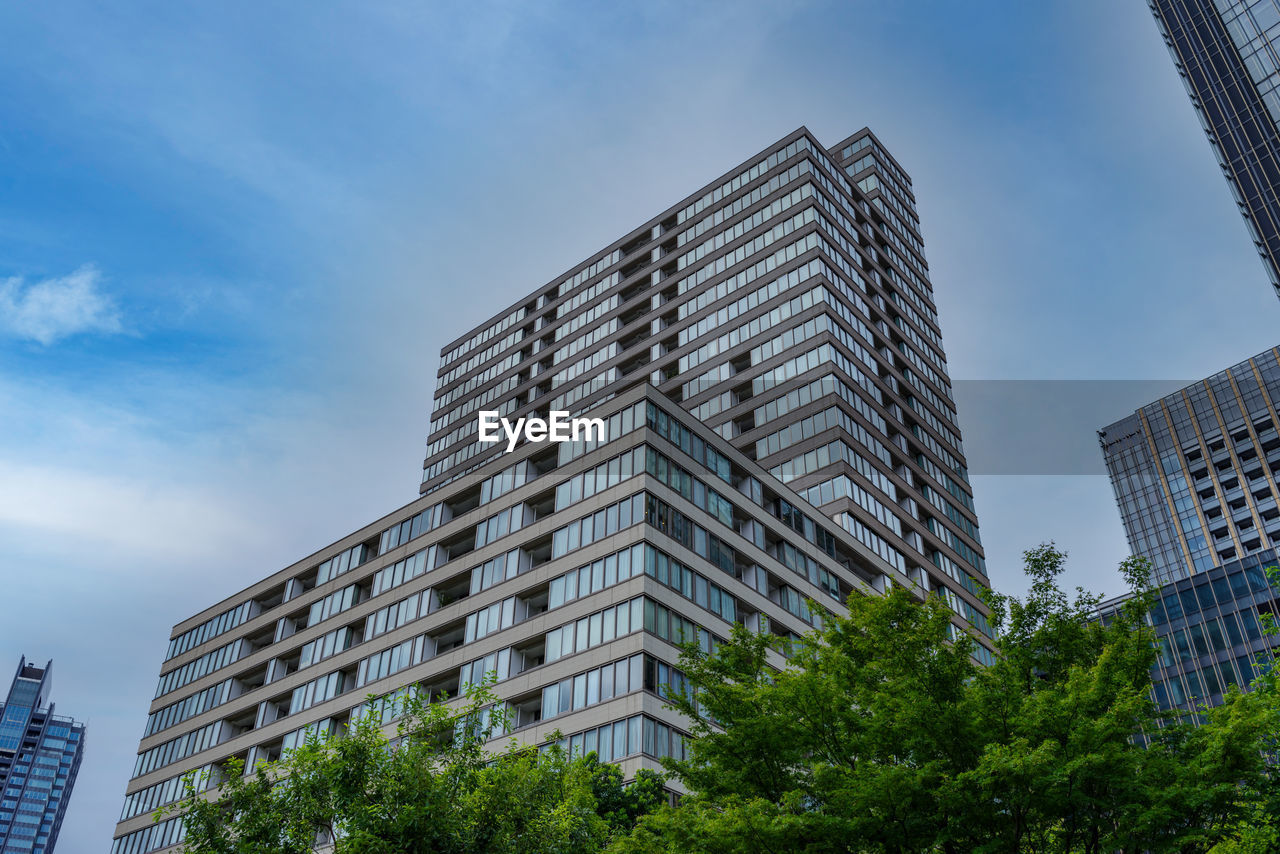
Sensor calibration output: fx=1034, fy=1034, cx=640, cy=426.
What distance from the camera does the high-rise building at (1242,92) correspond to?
105 meters

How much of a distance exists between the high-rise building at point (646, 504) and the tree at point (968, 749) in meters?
8.51

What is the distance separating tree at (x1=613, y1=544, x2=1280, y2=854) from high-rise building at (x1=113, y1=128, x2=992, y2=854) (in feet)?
27.9

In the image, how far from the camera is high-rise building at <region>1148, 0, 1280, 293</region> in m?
105

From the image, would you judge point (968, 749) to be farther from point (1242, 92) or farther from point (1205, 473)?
point (1205, 473)


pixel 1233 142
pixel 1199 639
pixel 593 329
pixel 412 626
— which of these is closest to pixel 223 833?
pixel 412 626

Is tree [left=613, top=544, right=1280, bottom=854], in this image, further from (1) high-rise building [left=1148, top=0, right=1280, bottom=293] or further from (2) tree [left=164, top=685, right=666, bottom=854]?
(1) high-rise building [left=1148, top=0, right=1280, bottom=293]

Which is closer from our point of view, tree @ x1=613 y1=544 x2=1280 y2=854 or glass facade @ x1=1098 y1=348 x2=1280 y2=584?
tree @ x1=613 y1=544 x2=1280 y2=854

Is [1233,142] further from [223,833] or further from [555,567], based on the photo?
[223,833]

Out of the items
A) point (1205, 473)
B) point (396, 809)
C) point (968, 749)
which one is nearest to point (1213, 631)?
point (1205, 473)

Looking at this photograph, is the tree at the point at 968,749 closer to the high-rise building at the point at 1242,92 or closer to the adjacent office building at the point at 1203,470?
the high-rise building at the point at 1242,92

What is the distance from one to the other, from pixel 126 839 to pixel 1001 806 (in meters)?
74.6

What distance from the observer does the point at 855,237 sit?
10419 cm

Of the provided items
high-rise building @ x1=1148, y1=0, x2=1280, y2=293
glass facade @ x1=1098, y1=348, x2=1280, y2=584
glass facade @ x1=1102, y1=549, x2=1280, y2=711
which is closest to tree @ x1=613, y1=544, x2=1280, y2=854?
glass facade @ x1=1102, y1=549, x2=1280, y2=711

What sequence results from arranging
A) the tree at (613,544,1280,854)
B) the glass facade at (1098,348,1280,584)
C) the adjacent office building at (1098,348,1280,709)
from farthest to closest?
the glass facade at (1098,348,1280,584) < the adjacent office building at (1098,348,1280,709) < the tree at (613,544,1280,854)
